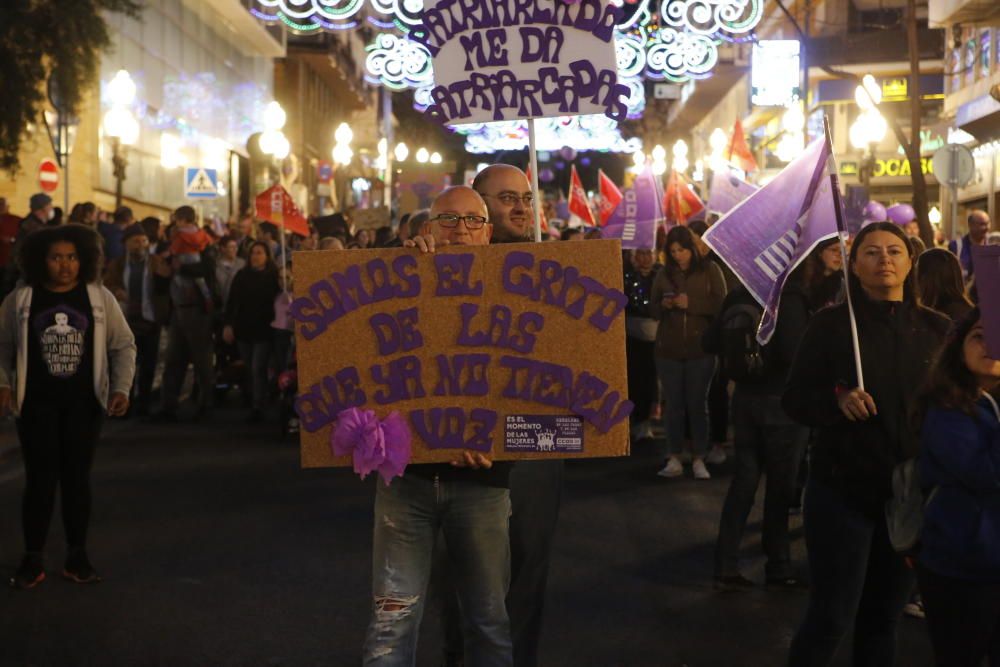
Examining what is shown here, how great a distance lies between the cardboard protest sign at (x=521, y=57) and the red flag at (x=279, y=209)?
10.7 metres

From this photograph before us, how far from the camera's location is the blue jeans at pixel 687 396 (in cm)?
1080

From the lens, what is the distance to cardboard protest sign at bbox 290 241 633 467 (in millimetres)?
4508

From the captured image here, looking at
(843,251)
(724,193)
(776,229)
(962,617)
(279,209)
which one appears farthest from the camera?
(279,209)

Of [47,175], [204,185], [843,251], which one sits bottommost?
[843,251]

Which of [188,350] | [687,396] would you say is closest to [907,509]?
[687,396]

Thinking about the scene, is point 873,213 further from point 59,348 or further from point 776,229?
point 59,348

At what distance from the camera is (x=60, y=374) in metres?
7.44

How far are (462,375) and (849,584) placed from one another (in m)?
1.52

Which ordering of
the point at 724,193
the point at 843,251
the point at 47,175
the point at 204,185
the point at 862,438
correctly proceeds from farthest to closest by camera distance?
the point at 204,185
the point at 47,175
the point at 724,193
the point at 843,251
the point at 862,438

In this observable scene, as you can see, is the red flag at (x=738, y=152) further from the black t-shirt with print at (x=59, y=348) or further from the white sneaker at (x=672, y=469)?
the black t-shirt with print at (x=59, y=348)

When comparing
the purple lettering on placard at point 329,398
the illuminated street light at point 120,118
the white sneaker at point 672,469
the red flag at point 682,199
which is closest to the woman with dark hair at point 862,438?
the purple lettering on placard at point 329,398

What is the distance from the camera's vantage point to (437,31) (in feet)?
18.6

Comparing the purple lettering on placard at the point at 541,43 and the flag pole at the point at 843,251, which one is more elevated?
the purple lettering on placard at the point at 541,43

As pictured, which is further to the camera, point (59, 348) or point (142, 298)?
point (142, 298)
